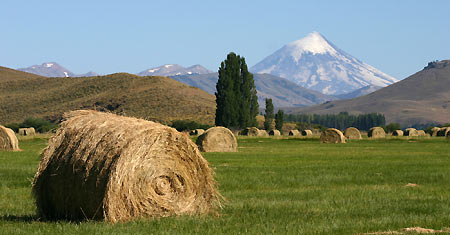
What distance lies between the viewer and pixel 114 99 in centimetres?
17075

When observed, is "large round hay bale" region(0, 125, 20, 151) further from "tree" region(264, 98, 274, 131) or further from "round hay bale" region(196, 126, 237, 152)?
"tree" region(264, 98, 274, 131)

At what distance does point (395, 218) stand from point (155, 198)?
4.66m

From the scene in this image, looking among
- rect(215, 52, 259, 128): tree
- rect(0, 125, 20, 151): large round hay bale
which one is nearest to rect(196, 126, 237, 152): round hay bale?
rect(0, 125, 20, 151): large round hay bale

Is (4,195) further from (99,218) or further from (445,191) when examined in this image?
(445,191)

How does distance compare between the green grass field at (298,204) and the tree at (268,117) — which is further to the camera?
the tree at (268,117)

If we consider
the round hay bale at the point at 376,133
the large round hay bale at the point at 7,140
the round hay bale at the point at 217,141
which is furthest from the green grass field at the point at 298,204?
the round hay bale at the point at 376,133

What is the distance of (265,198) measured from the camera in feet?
56.2

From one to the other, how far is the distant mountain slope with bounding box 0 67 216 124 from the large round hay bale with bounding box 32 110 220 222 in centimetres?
14159

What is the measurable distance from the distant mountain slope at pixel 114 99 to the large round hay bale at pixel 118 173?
465 feet

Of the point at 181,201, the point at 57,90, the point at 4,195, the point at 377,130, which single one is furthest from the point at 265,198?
the point at 57,90

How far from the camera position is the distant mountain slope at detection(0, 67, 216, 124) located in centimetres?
16488

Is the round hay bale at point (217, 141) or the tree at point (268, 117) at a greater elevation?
the tree at point (268, 117)

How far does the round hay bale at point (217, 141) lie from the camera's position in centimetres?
4184

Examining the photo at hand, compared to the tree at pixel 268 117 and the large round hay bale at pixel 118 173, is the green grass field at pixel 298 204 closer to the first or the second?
the large round hay bale at pixel 118 173
